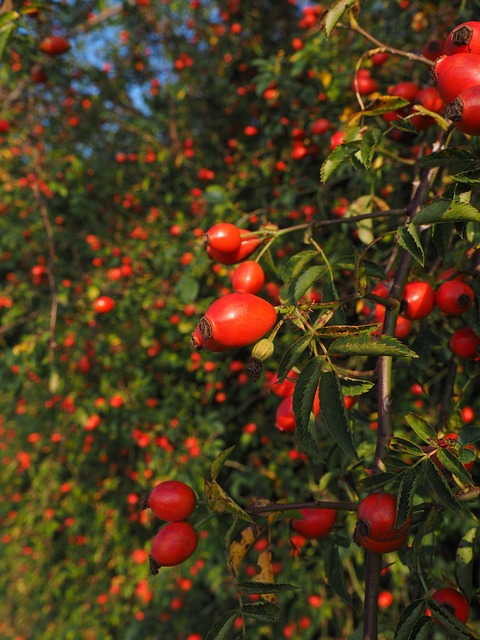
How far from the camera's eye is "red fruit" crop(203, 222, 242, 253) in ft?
3.68

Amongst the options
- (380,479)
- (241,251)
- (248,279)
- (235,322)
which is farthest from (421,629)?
(241,251)

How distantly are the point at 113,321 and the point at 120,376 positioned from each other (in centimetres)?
→ 39

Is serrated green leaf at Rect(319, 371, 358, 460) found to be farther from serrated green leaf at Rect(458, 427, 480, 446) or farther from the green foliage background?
the green foliage background

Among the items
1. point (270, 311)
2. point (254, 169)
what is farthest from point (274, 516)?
point (254, 169)

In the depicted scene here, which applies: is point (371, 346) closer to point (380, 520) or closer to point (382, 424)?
point (382, 424)

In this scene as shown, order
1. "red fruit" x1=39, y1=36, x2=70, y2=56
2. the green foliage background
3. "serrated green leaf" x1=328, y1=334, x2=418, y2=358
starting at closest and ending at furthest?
"serrated green leaf" x1=328, y1=334, x2=418, y2=358 < the green foliage background < "red fruit" x1=39, y1=36, x2=70, y2=56

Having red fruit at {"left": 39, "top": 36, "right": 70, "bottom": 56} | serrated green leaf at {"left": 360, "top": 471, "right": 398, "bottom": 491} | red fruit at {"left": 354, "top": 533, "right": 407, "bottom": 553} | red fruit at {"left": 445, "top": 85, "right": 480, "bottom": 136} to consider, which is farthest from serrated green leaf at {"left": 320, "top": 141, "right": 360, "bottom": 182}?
red fruit at {"left": 39, "top": 36, "right": 70, "bottom": 56}

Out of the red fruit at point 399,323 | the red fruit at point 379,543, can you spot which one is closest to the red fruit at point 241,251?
the red fruit at point 399,323

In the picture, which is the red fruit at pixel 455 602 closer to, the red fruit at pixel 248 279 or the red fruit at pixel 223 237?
the red fruit at pixel 248 279

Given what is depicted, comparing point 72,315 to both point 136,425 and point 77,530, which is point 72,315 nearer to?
point 136,425

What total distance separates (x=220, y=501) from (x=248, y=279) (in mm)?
457

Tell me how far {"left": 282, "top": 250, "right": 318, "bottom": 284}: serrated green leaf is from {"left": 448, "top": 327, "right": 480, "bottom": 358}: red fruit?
40 cm

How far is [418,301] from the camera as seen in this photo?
1075 mm

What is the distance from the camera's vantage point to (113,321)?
134 inches
